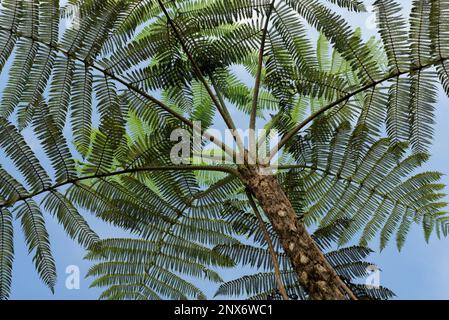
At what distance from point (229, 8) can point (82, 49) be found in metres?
0.72

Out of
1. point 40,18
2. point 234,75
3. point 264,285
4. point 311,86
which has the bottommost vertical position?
point 264,285

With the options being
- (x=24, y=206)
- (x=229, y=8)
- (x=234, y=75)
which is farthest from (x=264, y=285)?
(x=234, y=75)

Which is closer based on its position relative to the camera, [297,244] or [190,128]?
[297,244]

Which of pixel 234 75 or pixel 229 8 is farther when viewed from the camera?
pixel 234 75

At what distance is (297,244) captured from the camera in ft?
5.66

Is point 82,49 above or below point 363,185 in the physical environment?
above

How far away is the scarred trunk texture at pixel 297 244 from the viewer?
62.7 inches

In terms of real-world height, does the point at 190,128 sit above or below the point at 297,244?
above

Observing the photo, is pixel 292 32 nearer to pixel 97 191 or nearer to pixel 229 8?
pixel 229 8

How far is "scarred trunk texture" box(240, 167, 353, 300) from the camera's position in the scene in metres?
1.59

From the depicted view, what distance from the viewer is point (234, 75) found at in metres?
3.90
